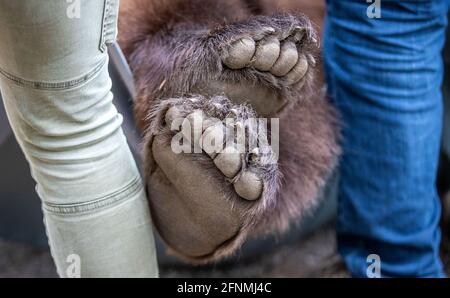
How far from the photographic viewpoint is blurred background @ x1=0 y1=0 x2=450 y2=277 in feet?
4.39

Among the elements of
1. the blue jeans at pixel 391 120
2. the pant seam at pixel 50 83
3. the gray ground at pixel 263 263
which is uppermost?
the pant seam at pixel 50 83

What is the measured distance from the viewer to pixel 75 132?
850 mm

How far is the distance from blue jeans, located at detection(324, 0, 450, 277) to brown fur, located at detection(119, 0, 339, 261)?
60mm

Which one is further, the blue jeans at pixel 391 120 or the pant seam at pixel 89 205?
the blue jeans at pixel 391 120

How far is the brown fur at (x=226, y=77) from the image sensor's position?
3.02 ft

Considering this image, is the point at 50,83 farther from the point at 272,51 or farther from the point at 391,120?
the point at 391,120

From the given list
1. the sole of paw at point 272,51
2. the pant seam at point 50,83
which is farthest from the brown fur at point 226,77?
the pant seam at point 50,83

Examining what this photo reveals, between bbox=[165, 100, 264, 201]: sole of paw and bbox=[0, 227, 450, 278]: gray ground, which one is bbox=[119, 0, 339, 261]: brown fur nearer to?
bbox=[165, 100, 264, 201]: sole of paw

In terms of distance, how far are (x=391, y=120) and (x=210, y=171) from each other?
45 cm

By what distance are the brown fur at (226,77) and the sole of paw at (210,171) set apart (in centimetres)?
2

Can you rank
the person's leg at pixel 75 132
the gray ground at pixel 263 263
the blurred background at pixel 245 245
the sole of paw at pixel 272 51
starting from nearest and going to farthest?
1. the person's leg at pixel 75 132
2. the sole of paw at pixel 272 51
3. the blurred background at pixel 245 245
4. the gray ground at pixel 263 263

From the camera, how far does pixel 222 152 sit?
0.81 metres

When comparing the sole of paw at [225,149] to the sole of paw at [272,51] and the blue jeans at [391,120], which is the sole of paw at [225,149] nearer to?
the sole of paw at [272,51]
